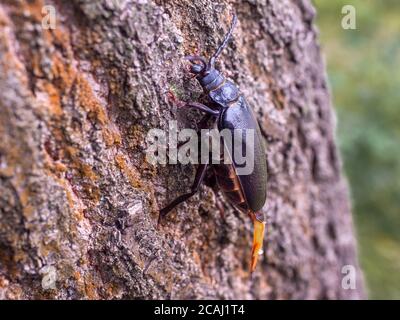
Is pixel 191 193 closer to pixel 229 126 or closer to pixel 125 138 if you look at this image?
pixel 229 126

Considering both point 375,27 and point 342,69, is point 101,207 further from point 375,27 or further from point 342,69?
point 375,27

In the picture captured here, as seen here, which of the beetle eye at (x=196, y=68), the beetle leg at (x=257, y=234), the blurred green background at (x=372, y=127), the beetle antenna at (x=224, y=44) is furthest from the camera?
the blurred green background at (x=372, y=127)

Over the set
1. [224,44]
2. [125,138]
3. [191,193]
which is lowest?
[191,193]

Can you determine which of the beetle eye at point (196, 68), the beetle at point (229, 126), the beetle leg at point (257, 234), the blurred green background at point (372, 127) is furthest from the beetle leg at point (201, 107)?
the blurred green background at point (372, 127)

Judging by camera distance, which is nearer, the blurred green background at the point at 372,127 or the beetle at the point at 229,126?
the beetle at the point at 229,126

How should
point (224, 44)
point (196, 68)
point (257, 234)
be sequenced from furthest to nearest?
1. point (257, 234)
2. point (224, 44)
3. point (196, 68)

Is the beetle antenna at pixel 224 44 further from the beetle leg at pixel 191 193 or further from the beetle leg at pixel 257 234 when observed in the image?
the beetle leg at pixel 257 234

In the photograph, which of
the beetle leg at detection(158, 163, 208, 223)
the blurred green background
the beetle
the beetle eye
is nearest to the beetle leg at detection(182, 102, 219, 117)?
the beetle

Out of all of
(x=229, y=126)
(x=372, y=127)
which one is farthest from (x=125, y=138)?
(x=372, y=127)
